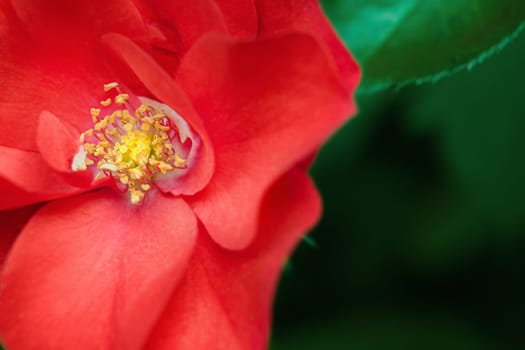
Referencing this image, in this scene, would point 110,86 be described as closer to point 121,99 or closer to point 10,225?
point 121,99

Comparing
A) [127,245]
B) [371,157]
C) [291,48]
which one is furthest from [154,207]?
[371,157]

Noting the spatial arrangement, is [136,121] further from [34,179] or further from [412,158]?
[412,158]

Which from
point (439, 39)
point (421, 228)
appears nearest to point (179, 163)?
point (439, 39)

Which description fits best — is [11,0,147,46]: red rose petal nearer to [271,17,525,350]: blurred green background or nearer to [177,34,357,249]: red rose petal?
[177,34,357,249]: red rose petal

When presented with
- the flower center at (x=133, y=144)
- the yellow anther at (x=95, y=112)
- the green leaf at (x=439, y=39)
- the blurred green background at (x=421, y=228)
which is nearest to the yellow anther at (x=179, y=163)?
the flower center at (x=133, y=144)

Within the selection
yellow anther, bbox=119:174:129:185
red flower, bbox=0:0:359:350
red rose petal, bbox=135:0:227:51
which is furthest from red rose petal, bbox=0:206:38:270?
red rose petal, bbox=135:0:227:51

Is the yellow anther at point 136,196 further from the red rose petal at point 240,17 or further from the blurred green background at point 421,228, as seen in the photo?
the blurred green background at point 421,228
